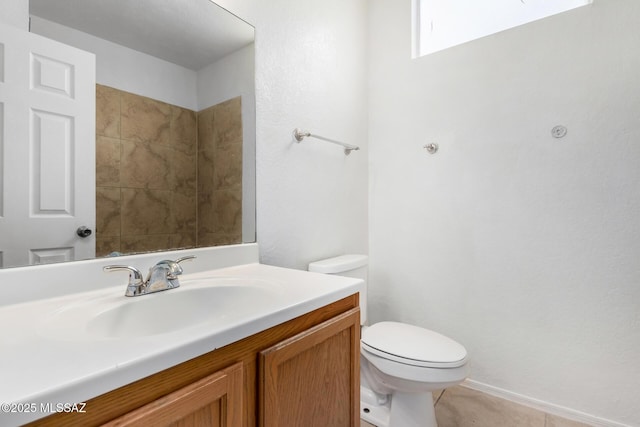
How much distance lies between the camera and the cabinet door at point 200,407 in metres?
0.46

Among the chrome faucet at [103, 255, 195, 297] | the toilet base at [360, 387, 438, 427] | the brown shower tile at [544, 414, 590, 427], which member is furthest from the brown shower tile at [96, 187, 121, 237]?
the brown shower tile at [544, 414, 590, 427]

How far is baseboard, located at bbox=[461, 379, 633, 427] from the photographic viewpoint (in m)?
1.38

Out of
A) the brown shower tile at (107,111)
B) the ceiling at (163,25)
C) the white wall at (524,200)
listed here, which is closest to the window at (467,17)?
the white wall at (524,200)

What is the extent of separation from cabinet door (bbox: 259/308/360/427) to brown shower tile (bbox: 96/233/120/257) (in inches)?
22.2

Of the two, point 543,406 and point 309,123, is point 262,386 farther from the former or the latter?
point 543,406

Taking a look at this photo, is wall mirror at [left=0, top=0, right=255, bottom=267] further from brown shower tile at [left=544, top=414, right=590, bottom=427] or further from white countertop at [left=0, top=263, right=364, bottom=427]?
brown shower tile at [left=544, top=414, right=590, bottom=427]

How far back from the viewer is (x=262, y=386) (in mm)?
641

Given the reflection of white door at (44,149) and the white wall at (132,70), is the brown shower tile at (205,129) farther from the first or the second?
the reflection of white door at (44,149)

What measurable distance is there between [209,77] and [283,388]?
106 centimetres

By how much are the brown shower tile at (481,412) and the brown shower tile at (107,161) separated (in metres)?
1.68

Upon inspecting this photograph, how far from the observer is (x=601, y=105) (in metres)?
1.38

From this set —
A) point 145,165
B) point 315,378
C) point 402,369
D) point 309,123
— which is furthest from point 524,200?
point 145,165

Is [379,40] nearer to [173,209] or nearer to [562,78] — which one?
[562,78]

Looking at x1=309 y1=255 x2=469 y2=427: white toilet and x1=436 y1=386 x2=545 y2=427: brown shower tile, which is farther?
x1=436 y1=386 x2=545 y2=427: brown shower tile
